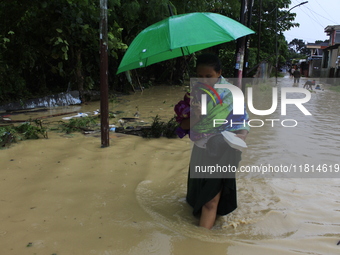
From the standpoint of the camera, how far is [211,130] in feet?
8.08

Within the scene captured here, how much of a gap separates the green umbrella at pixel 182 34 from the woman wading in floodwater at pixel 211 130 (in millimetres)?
169

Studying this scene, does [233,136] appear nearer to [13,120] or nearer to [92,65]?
[13,120]

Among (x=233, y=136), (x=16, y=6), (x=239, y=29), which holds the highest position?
(x=16, y=6)

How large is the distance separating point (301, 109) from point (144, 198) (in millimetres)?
8569

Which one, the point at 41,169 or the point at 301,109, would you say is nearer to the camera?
the point at 41,169

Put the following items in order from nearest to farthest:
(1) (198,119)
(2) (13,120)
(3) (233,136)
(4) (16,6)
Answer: (3) (233,136), (1) (198,119), (2) (13,120), (4) (16,6)

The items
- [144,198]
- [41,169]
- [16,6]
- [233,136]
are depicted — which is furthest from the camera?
[16,6]

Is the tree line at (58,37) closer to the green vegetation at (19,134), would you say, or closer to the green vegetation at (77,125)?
the green vegetation at (77,125)

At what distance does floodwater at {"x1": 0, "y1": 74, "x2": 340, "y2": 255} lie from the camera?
227cm

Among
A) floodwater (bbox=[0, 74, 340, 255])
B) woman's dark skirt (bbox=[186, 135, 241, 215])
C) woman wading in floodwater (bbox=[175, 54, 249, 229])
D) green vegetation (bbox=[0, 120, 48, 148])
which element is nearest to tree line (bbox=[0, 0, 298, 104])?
green vegetation (bbox=[0, 120, 48, 148])

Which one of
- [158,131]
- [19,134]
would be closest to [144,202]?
[158,131]

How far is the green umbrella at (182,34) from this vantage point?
2.28 metres

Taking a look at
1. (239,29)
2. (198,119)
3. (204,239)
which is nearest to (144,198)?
(204,239)

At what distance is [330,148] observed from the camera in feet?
17.3
